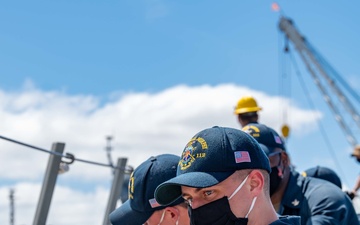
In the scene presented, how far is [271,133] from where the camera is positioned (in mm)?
4664

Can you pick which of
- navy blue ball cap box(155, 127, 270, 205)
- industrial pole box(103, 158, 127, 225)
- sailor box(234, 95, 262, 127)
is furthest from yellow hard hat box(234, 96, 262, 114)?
navy blue ball cap box(155, 127, 270, 205)

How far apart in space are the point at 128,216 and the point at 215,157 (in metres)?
1.06

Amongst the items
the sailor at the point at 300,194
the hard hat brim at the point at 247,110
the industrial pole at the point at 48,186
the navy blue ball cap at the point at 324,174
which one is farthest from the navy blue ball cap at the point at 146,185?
the hard hat brim at the point at 247,110

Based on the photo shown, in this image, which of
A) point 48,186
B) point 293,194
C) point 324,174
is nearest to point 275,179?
point 293,194

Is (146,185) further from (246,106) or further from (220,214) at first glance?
(246,106)

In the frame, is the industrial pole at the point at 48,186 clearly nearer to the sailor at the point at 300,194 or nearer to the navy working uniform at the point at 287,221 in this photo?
the sailor at the point at 300,194

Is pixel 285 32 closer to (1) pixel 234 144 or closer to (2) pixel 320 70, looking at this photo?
(2) pixel 320 70

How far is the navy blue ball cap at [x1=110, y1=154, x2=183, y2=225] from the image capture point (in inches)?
128

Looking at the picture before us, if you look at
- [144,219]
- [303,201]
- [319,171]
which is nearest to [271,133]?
[303,201]

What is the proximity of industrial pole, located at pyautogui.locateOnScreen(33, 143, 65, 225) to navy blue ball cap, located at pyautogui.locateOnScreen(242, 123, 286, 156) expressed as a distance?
4.50ft

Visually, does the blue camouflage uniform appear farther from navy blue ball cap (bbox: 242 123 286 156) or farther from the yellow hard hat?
the yellow hard hat

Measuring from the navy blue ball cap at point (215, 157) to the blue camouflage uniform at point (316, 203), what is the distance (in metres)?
1.65

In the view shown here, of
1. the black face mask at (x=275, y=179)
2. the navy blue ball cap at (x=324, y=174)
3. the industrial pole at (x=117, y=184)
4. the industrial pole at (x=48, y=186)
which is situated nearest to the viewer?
the black face mask at (x=275, y=179)

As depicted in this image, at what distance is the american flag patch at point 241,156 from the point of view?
8.08 ft
